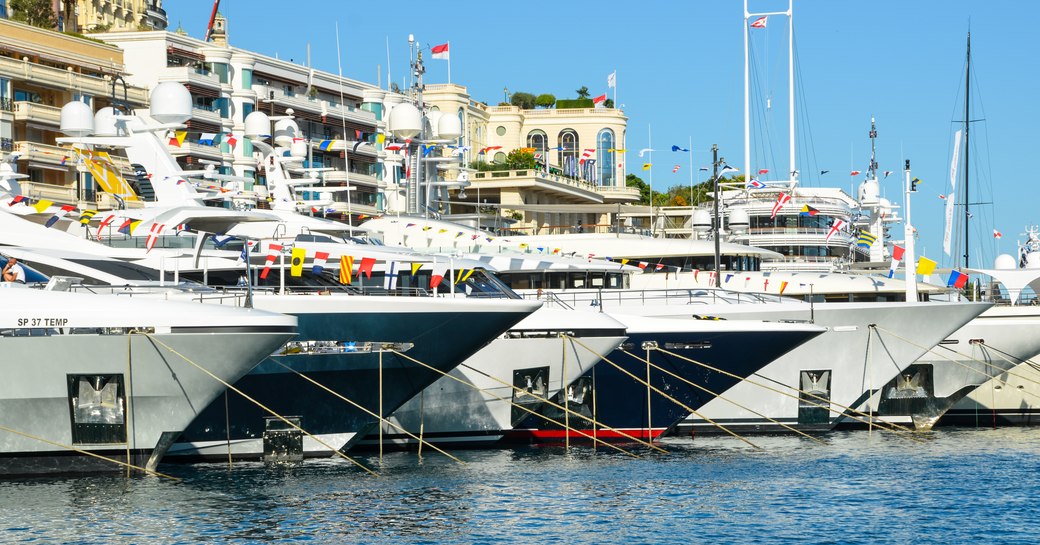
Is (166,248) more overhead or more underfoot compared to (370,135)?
more underfoot

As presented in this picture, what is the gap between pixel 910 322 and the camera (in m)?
38.4

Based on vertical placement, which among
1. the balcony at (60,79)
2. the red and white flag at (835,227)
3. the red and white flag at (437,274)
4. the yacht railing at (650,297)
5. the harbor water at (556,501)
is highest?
the balcony at (60,79)

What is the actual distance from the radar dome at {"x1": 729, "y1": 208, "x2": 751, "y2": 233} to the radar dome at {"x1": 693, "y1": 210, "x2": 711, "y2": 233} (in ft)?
3.19

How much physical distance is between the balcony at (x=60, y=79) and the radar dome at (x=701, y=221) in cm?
2473

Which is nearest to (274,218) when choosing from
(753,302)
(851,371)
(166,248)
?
(166,248)

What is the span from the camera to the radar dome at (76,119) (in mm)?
41562

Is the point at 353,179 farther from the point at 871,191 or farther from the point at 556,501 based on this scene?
the point at 556,501

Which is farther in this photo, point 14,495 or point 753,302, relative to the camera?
point 753,302

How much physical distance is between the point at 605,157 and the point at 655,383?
206 feet

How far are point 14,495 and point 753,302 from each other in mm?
20503

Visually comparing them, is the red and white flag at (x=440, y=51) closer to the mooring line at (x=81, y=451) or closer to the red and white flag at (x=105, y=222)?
the red and white flag at (x=105, y=222)

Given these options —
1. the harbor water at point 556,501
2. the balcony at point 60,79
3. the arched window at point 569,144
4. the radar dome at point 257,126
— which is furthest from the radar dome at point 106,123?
the arched window at point 569,144

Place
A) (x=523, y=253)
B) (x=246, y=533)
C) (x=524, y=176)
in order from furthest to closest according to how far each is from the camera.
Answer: (x=524, y=176)
(x=523, y=253)
(x=246, y=533)

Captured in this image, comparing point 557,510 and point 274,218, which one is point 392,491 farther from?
point 274,218
